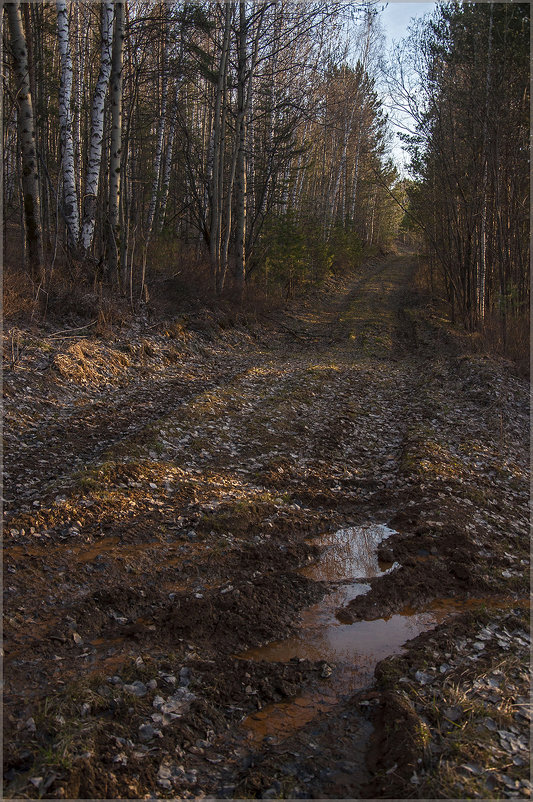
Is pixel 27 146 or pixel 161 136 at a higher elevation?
pixel 161 136

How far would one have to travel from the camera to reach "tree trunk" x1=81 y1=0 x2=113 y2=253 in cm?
1364

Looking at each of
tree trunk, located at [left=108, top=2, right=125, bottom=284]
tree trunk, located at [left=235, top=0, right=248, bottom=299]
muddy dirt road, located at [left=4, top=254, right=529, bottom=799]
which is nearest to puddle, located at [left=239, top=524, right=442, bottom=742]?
muddy dirt road, located at [left=4, top=254, right=529, bottom=799]

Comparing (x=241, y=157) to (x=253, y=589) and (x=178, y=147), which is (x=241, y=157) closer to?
(x=178, y=147)

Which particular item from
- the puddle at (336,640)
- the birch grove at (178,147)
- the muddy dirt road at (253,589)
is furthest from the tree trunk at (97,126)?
the puddle at (336,640)

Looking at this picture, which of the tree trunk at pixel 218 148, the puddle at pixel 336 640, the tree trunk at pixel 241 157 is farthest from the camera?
the tree trunk at pixel 241 157

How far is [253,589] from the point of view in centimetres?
525

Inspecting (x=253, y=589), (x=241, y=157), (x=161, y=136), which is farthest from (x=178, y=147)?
(x=253, y=589)

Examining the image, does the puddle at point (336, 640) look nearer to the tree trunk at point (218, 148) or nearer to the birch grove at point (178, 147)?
the birch grove at point (178, 147)

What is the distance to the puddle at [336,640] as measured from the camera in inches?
152

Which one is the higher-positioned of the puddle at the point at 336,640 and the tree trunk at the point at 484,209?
the tree trunk at the point at 484,209

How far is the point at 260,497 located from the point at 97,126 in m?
11.1

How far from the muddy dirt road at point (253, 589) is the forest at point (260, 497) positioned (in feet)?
0.08

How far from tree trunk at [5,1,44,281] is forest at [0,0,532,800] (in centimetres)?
6

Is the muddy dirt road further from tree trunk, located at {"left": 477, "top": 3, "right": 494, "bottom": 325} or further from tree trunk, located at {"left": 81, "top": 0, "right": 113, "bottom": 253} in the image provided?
tree trunk, located at {"left": 477, "top": 3, "right": 494, "bottom": 325}
